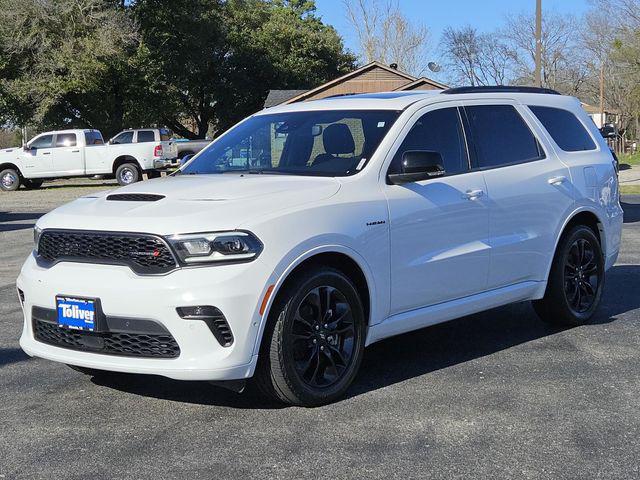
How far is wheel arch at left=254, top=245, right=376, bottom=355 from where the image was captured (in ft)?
15.0

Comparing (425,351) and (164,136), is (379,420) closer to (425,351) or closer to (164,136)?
(425,351)

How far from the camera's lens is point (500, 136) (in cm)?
637

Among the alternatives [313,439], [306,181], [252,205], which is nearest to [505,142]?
[306,181]

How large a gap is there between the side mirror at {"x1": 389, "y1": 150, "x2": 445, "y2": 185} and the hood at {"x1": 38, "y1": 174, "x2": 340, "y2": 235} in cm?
45

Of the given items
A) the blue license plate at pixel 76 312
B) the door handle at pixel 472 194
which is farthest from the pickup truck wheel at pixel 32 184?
the blue license plate at pixel 76 312

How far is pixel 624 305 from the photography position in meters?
7.81

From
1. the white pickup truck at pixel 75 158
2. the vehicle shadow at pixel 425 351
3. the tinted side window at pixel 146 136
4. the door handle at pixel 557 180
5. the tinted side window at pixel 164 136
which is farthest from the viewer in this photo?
the tinted side window at pixel 164 136

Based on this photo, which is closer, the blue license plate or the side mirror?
the blue license plate

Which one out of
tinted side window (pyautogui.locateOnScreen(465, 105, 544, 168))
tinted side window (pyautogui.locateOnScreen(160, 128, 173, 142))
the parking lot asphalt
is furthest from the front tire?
tinted side window (pyautogui.locateOnScreen(160, 128, 173, 142))

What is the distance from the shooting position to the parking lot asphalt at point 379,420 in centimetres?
405

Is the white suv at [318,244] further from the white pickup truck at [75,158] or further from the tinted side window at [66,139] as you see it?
the tinted side window at [66,139]

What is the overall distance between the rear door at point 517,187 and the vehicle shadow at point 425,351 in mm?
586

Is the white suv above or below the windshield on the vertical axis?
below

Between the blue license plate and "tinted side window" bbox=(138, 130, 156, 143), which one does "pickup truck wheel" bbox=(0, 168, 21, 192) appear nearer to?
"tinted side window" bbox=(138, 130, 156, 143)
